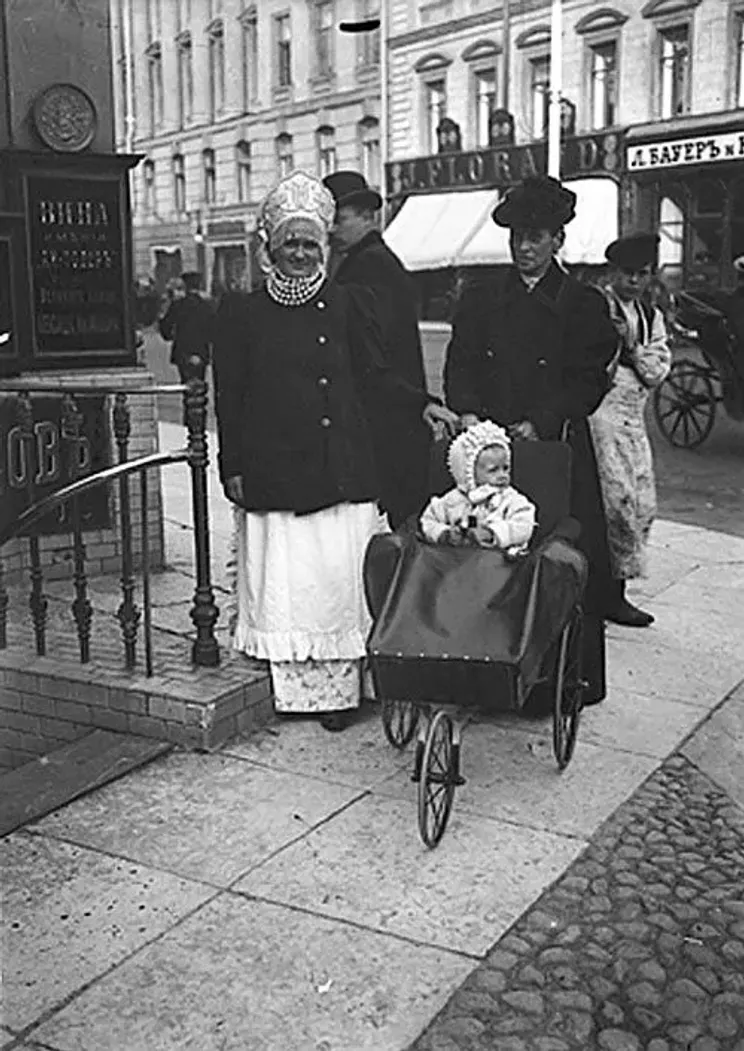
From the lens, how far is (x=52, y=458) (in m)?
6.41

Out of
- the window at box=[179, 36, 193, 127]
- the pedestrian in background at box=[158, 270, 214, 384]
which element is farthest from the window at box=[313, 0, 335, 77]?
the pedestrian in background at box=[158, 270, 214, 384]

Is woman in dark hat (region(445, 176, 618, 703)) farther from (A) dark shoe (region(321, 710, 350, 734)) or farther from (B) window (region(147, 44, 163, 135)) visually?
(B) window (region(147, 44, 163, 135))

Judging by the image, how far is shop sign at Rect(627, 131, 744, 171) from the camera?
2238cm

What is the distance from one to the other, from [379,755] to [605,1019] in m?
1.63

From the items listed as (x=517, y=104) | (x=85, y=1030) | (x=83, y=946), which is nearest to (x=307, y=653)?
(x=83, y=946)

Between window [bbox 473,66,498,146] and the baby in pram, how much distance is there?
983 inches

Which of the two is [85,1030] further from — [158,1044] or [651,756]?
[651,756]

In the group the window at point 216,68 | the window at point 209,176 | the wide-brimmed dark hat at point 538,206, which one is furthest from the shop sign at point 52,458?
the window at point 209,176

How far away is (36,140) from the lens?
640 cm

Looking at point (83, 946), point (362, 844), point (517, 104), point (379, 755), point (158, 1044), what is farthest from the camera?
point (517, 104)

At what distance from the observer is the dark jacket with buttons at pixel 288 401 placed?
4.64 metres

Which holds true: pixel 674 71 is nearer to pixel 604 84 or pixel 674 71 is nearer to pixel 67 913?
pixel 604 84

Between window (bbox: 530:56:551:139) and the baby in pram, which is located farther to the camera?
window (bbox: 530:56:551:139)

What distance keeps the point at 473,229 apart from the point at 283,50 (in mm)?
6205
